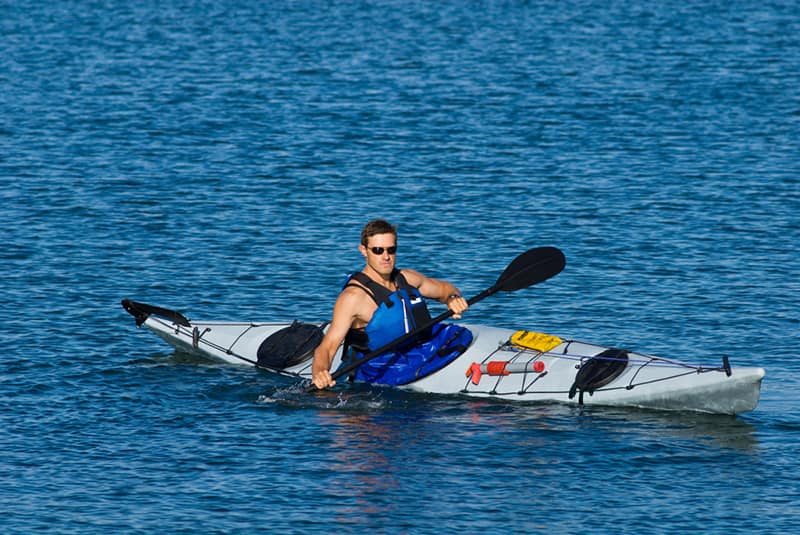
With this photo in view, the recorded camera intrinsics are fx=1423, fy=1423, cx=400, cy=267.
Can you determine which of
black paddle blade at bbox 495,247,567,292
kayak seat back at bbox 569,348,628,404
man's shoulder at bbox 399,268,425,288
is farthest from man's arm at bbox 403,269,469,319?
kayak seat back at bbox 569,348,628,404

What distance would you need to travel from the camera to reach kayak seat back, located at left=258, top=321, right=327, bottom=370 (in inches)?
496

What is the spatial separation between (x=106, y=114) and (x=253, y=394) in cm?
1496

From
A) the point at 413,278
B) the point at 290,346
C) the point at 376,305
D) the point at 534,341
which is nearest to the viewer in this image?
the point at 376,305

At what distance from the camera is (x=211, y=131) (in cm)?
2480

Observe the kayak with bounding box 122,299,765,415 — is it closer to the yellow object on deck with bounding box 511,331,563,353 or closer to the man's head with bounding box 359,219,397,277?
the yellow object on deck with bounding box 511,331,563,353

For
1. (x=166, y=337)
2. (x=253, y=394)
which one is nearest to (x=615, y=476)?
(x=253, y=394)

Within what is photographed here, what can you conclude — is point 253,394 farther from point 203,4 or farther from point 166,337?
point 203,4

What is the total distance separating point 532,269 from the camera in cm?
1221

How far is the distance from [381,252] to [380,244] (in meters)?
0.08

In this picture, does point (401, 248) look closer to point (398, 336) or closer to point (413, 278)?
point (413, 278)

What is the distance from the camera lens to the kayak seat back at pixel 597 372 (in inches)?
449

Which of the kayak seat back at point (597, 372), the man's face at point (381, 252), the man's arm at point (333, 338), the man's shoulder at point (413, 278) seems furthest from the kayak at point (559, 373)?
the man's face at point (381, 252)

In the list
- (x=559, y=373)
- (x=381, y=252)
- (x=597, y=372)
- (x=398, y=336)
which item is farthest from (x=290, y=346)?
(x=597, y=372)

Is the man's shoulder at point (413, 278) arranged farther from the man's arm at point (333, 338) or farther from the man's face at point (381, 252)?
the man's arm at point (333, 338)
